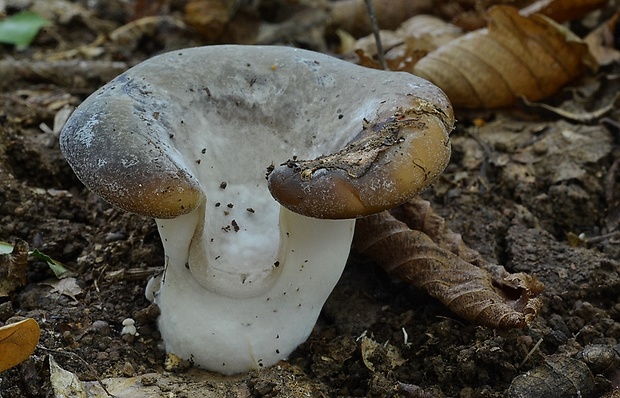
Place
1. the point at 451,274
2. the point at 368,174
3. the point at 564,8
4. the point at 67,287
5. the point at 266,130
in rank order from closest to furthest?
the point at 368,174 < the point at 266,130 < the point at 451,274 < the point at 67,287 < the point at 564,8

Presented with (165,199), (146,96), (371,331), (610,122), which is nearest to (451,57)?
(610,122)

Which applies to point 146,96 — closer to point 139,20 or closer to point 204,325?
point 204,325

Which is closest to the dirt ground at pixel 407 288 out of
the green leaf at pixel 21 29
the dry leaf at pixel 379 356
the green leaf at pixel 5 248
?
the dry leaf at pixel 379 356

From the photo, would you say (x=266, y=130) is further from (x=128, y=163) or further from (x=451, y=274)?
(x=451, y=274)

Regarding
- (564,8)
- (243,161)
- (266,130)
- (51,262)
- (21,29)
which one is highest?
(266,130)

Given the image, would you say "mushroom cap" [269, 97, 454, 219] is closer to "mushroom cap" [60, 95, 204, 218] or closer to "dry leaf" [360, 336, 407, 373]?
"mushroom cap" [60, 95, 204, 218]

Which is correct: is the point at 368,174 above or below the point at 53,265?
above

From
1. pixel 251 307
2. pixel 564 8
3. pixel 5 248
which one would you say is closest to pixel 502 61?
pixel 564 8
